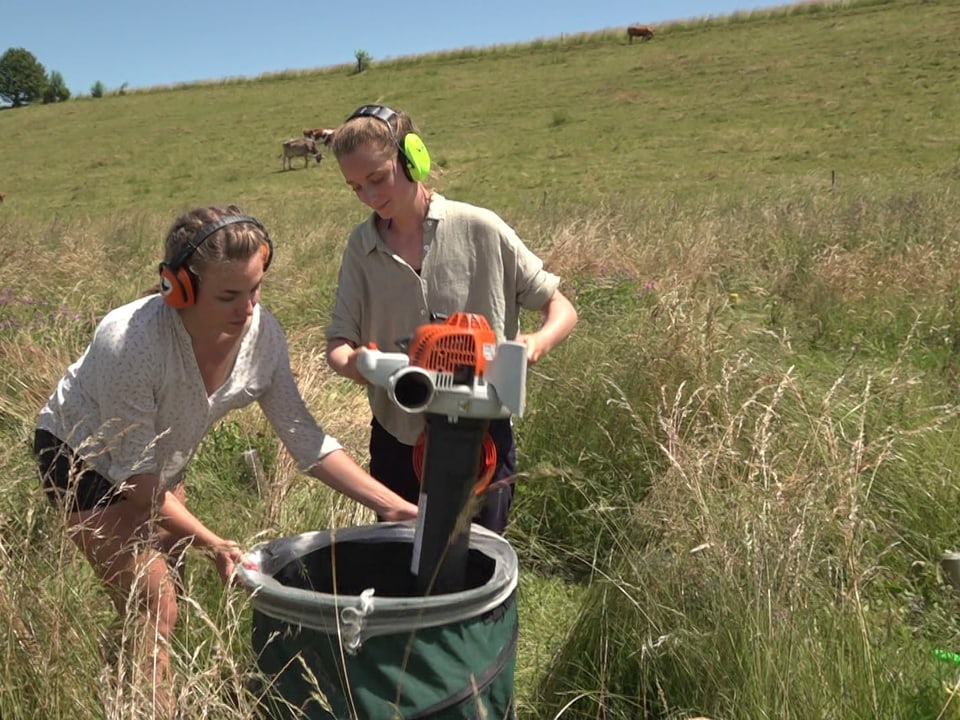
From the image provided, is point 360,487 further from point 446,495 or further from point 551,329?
point 551,329

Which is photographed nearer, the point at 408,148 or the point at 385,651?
the point at 385,651

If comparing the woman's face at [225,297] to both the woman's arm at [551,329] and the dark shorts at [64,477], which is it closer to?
the dark shorts at [64,477]

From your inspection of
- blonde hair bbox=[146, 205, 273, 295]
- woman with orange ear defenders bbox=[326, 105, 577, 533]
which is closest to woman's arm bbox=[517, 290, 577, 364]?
woman with orange ear defenders bbox=[326, 105, 577, 533]

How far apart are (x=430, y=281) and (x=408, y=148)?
341mm

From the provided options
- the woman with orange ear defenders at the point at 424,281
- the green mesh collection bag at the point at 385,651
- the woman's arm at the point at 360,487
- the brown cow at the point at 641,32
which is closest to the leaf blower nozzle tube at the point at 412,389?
the green mesh collection bag at the point at 385,651

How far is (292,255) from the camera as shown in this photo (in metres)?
8.32

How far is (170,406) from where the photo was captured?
2057 mm

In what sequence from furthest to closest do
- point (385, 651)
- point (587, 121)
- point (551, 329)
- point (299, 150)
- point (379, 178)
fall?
1. point (587, 121)
2. point (299, 150)
3. point (551, 329)
4. point (379, 178)
5. point (385, 651)

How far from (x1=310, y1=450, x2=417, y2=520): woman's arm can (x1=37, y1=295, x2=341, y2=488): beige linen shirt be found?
3 cm

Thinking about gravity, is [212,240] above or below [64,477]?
above

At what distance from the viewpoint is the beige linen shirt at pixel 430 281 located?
7.59 feet

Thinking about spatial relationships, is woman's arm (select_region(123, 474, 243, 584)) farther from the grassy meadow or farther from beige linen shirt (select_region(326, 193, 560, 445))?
beige linen shirt (select_region(326, 193, 560, 445))

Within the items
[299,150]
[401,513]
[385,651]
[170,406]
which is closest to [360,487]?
[401,513]

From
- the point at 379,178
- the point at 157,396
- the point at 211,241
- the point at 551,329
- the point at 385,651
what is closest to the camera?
the point at 385,651
